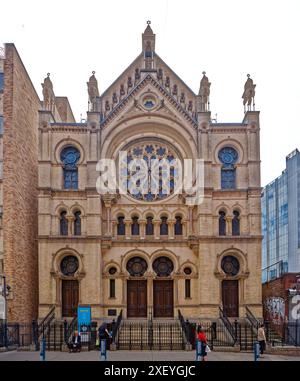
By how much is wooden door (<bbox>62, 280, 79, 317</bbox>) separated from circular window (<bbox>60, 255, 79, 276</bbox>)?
2.42 ft

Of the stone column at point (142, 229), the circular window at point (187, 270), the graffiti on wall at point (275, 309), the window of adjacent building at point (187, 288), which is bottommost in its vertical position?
the graffiti on wall at point (275, 309)

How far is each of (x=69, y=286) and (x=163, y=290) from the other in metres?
6.80

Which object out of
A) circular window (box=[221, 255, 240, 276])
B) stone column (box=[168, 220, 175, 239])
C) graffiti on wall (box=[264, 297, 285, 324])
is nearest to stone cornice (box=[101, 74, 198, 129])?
stone column (box=[168, 220, 175, 239])

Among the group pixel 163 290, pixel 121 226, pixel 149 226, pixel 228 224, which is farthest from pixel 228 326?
pixel 121 226

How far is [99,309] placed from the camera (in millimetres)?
43531

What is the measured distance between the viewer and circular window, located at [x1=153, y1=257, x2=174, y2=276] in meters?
45.6

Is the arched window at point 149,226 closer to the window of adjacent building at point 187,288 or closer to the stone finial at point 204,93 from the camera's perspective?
the window of adjacent building at point 187,288

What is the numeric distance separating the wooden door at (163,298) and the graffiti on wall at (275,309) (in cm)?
742

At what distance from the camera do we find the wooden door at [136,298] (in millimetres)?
45156

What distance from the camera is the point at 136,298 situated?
1788 inches

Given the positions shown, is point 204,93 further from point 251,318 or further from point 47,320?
point 47,320

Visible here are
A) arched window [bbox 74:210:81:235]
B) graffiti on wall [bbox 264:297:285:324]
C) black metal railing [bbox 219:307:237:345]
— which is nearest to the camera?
black metal railing [bbox 219:307:237:345]

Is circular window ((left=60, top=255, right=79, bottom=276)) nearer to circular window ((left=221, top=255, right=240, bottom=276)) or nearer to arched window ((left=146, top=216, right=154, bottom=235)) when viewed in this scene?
arched window ((left=146, top=216, right=154, bottom=235))

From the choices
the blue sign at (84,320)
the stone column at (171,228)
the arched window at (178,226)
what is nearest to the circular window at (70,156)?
the stone column at (171,228)
